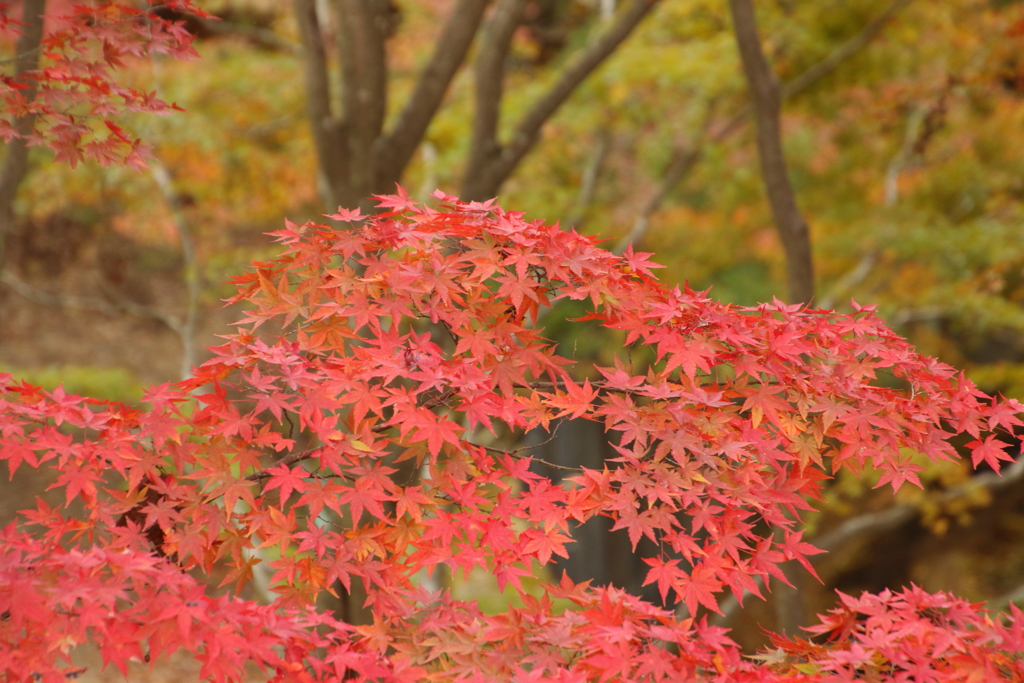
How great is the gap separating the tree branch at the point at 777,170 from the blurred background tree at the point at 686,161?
0.15ft

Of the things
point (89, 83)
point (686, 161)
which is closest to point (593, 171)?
point (686, 161)

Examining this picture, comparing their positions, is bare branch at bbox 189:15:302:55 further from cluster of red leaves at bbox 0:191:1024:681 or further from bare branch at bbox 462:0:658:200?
cluster of red leaves at bbox 0:191:1024:681

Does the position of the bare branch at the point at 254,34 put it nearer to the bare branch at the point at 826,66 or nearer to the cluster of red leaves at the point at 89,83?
the bare branch at the point at 826,66

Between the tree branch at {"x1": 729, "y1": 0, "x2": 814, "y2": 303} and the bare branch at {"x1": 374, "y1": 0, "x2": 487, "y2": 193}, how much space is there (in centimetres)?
128

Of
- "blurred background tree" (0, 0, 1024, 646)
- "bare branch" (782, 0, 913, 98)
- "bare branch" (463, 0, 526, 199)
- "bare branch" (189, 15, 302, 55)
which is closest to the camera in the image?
"bare branch" (463, 0, 526, 199)

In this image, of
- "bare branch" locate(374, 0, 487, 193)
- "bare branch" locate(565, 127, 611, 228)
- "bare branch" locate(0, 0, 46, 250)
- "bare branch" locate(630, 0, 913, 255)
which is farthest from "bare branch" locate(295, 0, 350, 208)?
"bare branch" locate(565, 127, 611, 228)

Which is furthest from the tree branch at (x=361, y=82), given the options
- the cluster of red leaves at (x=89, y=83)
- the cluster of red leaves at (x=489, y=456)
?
the cluster of red leaves at (x=489, y=456)

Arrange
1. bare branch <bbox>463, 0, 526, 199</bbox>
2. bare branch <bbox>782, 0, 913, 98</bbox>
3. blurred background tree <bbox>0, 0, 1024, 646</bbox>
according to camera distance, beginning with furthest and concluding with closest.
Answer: bare branch <bbox>782, 0, 913, 98</bbox> < blurred background tree <bbox>0, 0, 1024, 646</bbox> < bare branch <bbox>463, 0, 526, 199</bbox>

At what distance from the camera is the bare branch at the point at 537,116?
3.97m

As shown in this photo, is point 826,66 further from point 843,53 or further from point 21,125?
point 21,125

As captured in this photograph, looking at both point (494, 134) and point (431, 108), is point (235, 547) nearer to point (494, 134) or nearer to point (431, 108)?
point (431, 108)

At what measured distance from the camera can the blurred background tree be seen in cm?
402

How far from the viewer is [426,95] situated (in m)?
3.65

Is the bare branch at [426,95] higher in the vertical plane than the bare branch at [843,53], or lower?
lower
